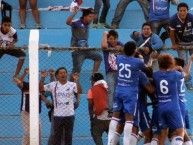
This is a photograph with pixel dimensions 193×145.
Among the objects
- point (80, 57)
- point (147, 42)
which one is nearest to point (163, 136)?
point (147, 42)

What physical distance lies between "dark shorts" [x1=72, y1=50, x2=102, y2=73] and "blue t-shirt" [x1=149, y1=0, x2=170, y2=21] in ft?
5.92

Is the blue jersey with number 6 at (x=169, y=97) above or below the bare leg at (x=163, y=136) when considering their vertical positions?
above

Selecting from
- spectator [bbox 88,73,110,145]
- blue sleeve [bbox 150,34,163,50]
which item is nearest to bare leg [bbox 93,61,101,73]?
spectator [bbox 88,73,110,145]

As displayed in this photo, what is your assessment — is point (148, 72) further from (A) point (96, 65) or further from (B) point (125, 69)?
(A) point (96, 65)

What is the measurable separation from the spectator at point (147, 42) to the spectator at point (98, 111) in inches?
34.0

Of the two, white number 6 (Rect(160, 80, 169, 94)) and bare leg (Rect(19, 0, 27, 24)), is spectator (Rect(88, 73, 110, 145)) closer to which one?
white number 6 (Rect(160, 80, 169, 94))

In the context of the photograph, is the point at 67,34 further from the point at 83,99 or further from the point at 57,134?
the point at 57,134

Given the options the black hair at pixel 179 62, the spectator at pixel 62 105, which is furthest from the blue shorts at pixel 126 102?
the spectator at pixel 62 105

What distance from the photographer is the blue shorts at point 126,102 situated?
1391 cm

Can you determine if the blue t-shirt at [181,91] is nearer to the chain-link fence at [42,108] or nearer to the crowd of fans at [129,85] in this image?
the crowd of fans at [129,85]

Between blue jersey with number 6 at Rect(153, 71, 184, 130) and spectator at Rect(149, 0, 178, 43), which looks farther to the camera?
spectator at Rect(149, 0, 178, 43)

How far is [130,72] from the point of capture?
1395cm

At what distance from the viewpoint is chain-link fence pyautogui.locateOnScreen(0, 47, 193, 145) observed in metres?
16.2

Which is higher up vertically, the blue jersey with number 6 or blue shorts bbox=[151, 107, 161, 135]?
the blue jersey with number 6
